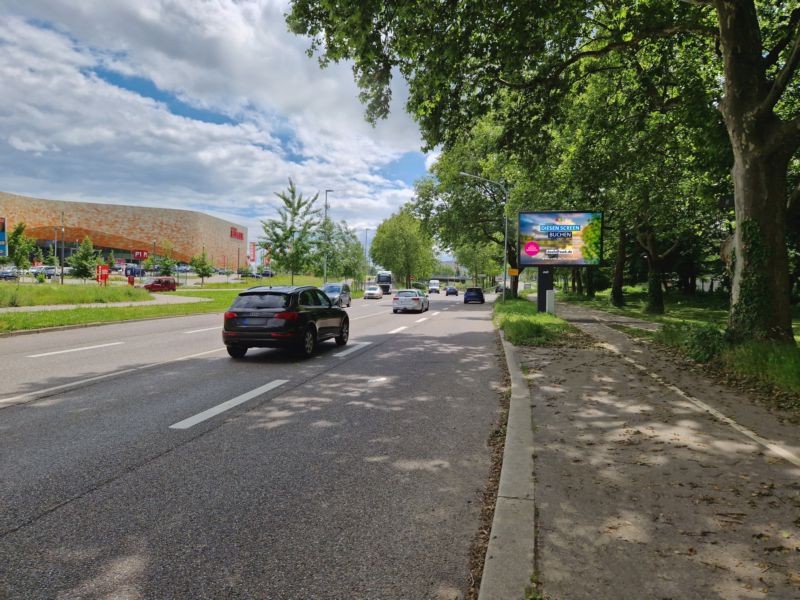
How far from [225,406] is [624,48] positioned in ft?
41.0

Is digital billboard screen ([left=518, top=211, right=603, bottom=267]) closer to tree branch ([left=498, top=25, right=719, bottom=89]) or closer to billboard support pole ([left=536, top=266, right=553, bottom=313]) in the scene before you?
billboard support pole ([left=536, top=266, right=553, bottom=313])

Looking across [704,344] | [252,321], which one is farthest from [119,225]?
[704,344]

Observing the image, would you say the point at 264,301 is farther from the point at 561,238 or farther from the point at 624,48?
the point at 561,238

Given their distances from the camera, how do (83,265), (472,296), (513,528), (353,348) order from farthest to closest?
(83,265) < (472,296) < (353,348) < (513,528)

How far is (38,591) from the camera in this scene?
2.52 m

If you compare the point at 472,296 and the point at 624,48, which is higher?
the point at 624,48

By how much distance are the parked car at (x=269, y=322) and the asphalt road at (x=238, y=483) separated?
1.70m

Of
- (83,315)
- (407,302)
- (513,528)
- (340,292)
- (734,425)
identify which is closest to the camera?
(513,528)

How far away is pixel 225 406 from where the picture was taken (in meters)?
6.43

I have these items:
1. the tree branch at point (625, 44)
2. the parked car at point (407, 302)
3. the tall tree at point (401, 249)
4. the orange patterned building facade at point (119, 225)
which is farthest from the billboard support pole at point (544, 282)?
the orange patterned building facade at point (119, 225)

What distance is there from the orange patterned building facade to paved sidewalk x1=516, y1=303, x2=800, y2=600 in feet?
335

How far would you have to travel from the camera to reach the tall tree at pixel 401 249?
8012cm

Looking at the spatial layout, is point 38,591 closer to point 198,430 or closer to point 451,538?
point 451,538

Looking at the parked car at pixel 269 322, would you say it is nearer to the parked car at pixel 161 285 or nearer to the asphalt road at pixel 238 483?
the asphalt road at pixel 238 483
